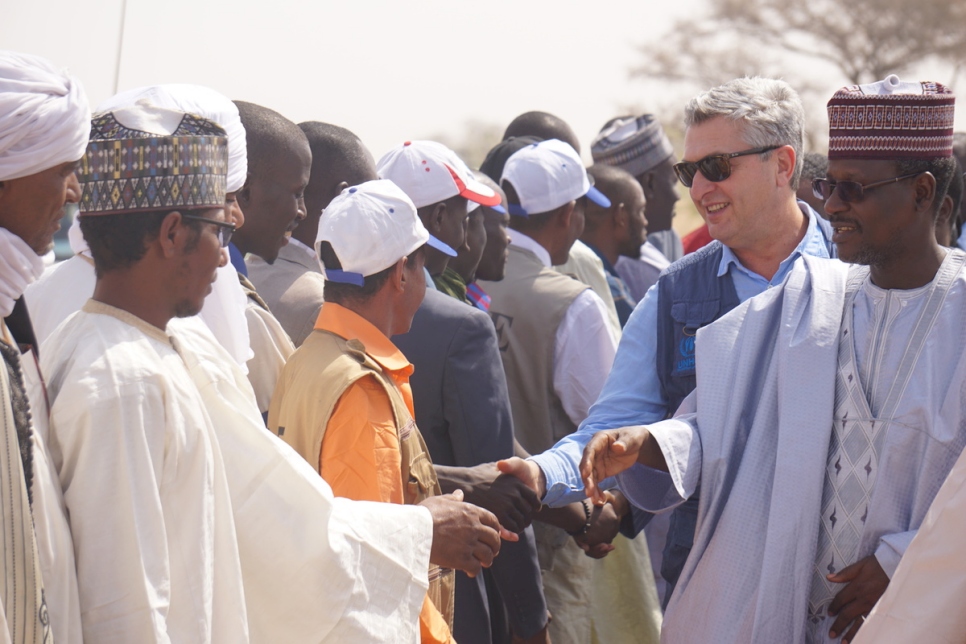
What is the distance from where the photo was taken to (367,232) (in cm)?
365

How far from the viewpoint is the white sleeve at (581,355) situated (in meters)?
5.48

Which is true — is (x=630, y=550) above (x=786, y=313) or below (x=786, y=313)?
below

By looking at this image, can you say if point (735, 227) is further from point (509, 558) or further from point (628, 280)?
point (628, 280)

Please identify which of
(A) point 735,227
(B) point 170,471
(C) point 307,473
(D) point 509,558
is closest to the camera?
(B) point 170,471

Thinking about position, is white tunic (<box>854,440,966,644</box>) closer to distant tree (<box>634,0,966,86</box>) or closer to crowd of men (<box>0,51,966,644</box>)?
crowd of men (<box>0,51,966,644</box>)

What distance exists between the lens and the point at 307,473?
2.96m

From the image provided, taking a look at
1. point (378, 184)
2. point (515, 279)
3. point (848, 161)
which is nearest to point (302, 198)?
point (378, 184)

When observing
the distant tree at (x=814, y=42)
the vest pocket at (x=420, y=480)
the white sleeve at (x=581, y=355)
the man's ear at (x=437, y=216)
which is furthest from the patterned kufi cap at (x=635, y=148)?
the distant tree at (x=814, y=42)

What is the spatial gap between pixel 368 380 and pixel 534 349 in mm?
2170

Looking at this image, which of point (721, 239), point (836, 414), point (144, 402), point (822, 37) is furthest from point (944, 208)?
point (822, 37)

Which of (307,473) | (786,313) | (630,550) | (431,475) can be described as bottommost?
(630,550)

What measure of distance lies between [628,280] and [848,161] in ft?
14.8

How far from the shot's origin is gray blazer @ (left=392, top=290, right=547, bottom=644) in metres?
4.31

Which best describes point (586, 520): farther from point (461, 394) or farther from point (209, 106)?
point (209, 106)
